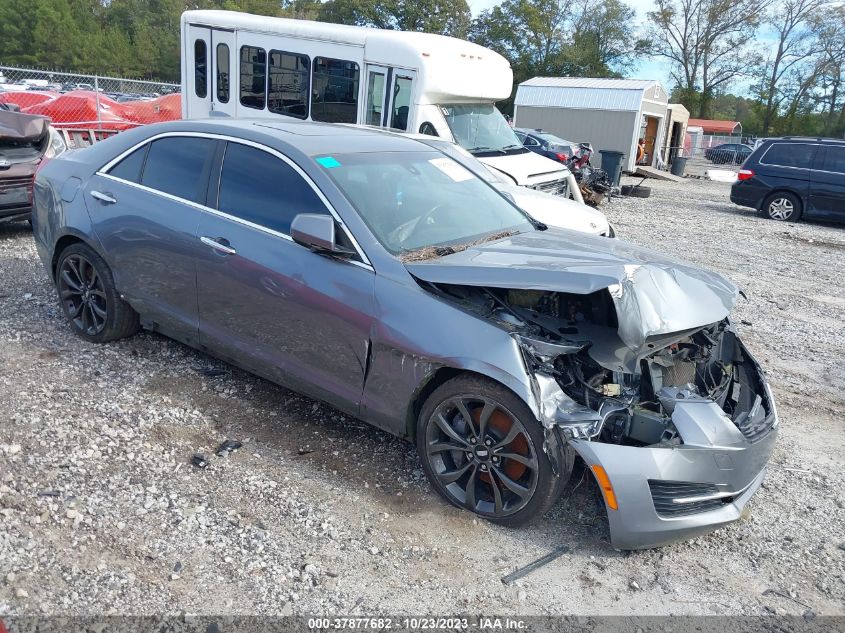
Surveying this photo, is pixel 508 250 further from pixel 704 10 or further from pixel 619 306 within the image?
pixel 704 10

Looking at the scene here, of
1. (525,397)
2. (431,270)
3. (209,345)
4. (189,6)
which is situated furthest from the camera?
(189,6)

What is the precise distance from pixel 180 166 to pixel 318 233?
1.50 meters

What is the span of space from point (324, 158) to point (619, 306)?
6.06 ft

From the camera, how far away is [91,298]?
5.05 metres

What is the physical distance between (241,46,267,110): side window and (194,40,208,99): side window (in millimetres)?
740

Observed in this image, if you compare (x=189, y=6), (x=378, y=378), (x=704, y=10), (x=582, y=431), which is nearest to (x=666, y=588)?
(x=582, y=431)

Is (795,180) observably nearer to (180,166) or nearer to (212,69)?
(212,69)

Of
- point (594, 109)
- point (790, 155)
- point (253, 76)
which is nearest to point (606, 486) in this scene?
point (253, 76)

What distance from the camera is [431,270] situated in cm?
347

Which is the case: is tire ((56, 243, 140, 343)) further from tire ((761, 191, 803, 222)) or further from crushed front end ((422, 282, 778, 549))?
tire ((761, 191, 803, 222))

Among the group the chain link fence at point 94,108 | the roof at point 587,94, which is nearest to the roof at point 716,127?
the roof at point 587,94

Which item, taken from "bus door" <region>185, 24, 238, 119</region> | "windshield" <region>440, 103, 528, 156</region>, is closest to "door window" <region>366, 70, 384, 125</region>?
"windshield" <region>440, 103, 528, 156</region>

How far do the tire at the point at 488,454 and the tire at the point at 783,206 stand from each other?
14.3 m

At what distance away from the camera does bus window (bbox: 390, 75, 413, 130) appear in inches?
395
